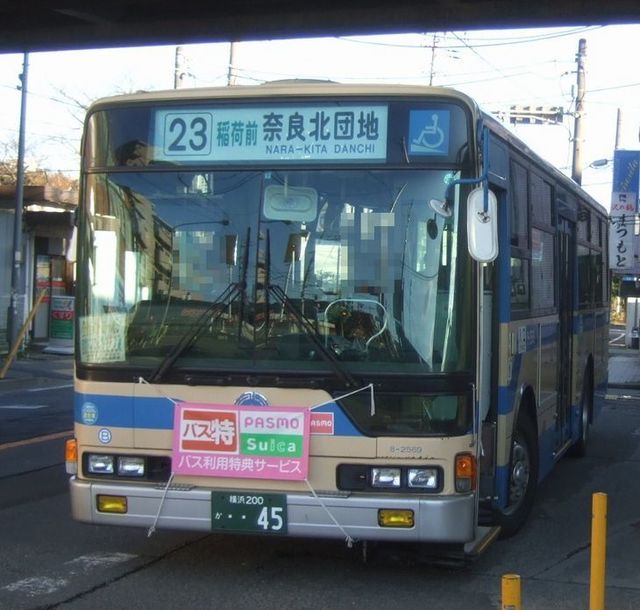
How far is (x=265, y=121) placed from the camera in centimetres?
589

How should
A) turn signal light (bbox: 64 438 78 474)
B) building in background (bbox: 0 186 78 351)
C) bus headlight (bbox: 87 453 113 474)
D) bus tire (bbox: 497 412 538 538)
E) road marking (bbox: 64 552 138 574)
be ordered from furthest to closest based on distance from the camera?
building in background (bbox: 0 186 78 351), bus tire (bbox: 497 412 538 538), road marking (bbox: 64 552 138 574), turn signal light (bbox: 64 438 78 474), bus headlight (bbox: 87 453 113 474)

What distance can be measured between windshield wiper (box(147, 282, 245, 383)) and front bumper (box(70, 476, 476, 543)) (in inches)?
28.8

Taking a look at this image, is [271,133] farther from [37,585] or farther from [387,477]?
[37,585]

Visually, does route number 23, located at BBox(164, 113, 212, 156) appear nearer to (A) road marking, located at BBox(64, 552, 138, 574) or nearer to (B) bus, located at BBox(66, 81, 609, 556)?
(B) bus, located at BBox(66, 81, 609, 556)

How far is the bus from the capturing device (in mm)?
5551

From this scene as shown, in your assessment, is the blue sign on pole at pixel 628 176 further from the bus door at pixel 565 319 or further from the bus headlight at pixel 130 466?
the bus headlight at pixel 130 466

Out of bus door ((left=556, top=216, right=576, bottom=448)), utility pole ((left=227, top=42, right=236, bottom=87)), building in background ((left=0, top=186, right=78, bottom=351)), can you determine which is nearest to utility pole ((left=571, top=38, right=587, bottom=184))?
utility pole ((left=227, top=42, right=236, bottom=87))

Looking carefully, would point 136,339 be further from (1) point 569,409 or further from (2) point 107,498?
(1) point 569,409

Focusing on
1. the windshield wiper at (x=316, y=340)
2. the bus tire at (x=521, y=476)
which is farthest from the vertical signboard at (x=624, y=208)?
the windshield wiper at (x=316, y=340)

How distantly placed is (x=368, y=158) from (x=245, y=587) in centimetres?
281

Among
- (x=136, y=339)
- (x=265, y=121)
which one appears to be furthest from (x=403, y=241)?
(x=136, y=339)

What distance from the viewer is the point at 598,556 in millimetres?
4652

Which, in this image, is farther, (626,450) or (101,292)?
(626,450)

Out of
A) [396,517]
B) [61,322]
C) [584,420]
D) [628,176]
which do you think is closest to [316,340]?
[396,517]
